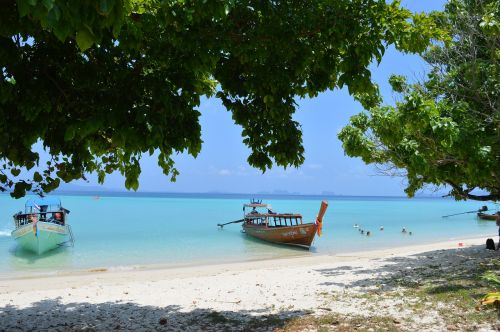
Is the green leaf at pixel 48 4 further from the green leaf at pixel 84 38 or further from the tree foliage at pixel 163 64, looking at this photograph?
the tree foliage at pixel 163 64

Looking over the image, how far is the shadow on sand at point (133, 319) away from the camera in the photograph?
21.9ft

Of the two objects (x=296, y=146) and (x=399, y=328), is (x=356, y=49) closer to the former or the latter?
(x=296, y=146)

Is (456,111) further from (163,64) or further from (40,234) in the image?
(40,234)

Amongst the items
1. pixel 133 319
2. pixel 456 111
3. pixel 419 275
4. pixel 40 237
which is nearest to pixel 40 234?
pixel 40 237

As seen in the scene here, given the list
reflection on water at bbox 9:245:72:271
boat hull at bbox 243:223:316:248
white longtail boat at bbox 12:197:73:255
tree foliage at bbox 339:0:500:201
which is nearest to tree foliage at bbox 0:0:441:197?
tree foliage at bbox 339:0:500:201

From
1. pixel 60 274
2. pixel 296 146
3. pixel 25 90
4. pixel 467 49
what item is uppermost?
pixel 467 49

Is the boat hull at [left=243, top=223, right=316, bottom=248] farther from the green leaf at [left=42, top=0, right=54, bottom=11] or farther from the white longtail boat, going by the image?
the green leaf at [left=42, top=0, right=54, bottom=11]

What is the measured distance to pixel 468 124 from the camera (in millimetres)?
8805

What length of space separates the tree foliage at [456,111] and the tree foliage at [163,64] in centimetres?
389

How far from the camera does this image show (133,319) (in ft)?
24.4

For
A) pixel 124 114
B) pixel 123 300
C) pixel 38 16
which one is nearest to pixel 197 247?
pixel 123 300

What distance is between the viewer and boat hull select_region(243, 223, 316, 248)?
24328mm

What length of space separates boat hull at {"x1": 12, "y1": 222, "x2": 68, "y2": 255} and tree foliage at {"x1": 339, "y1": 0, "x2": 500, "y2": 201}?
59.7 ft

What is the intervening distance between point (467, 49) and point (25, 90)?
8.96 metres
